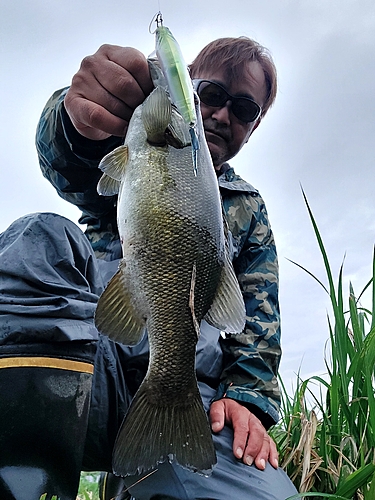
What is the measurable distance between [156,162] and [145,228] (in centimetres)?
19

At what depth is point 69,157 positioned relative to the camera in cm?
213

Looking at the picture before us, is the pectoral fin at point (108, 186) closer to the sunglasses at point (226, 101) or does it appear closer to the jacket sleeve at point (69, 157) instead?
the jacket sleeve at point (69, 157)

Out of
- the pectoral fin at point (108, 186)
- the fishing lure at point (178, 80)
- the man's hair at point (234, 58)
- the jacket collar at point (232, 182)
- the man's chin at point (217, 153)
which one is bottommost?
the pectoral fin at point (108, 186)

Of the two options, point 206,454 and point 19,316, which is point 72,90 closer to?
point 19,316

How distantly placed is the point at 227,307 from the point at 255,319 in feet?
3.79

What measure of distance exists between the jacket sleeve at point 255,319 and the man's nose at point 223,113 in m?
0.41

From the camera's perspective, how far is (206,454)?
1.33m

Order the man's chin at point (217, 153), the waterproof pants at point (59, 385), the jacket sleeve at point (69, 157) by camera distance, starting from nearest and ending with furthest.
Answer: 1. the waterproof pants at point (59, 385)
2. the jacket sleeve at point (69, 157)
3. the man's chin at point (217, 153)

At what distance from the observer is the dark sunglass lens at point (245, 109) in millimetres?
2854

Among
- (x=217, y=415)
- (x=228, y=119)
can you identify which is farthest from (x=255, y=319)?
(x=228, y=119)

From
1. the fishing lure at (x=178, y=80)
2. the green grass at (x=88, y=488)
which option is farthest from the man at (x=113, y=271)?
the green grass at (x=88, y=488)

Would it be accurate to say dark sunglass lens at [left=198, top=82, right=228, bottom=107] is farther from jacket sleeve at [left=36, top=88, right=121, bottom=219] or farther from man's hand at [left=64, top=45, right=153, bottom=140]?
man's hand at [left=64, top=45, right=153, bottom=140]

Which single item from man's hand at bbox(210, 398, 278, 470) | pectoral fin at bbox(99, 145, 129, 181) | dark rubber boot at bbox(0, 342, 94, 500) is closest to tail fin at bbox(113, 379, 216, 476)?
dark rubber boot at bbox(0, 342, 94, 500)

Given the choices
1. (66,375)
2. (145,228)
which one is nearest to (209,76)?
(145,228)
